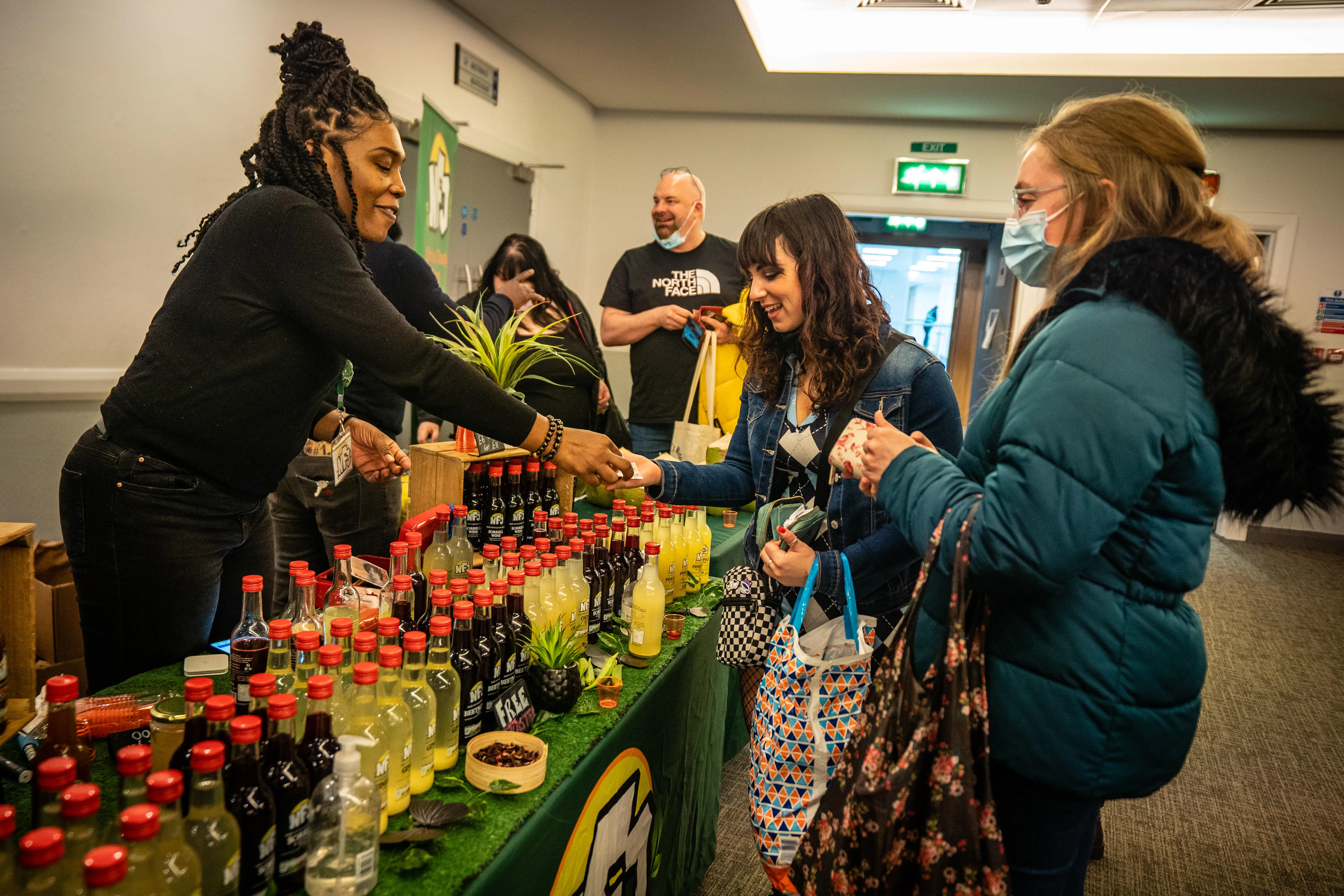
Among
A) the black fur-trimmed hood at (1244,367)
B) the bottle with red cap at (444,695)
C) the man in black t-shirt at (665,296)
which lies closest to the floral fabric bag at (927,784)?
the black fur-trimmed hood at (1244,367)

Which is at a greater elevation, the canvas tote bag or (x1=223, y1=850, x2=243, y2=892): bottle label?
the canvas tote bag

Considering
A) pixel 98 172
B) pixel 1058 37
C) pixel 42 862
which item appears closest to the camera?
pixel 42 862

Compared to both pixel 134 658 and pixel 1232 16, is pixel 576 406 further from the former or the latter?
pixel 1232 16

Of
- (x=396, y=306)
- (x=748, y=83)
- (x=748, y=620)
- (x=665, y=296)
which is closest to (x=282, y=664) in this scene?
(x=748, y=620)

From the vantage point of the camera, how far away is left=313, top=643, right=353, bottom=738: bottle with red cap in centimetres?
103

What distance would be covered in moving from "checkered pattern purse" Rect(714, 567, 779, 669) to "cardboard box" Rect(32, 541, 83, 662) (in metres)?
1.36

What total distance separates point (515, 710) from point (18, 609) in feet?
2.62

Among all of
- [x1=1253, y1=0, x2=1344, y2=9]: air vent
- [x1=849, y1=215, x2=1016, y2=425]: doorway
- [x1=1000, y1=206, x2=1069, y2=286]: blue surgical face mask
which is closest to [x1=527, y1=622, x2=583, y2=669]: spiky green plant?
[x1=1000, y1=206, x2=1069, y2=286]: blue surgical face mask

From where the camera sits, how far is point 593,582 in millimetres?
1893

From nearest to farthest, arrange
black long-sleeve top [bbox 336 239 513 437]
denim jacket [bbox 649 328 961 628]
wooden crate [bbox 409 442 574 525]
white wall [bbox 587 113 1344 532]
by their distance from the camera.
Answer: denim jacket [bbox 649 328 961 628] → wooden crate [bbox 409 442 574 525] → black long-sleeve top [bbox 336 239 513 437] → white wall [bbox 587 113 1344 532]

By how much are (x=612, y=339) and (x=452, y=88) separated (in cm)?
206

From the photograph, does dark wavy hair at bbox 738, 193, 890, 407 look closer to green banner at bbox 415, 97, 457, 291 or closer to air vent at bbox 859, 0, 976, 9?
green banner at bbox 415, 97, 457, 291

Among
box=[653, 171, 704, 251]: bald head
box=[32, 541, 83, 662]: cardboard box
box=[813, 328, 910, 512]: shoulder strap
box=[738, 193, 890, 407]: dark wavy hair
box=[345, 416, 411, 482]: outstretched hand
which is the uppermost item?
box=[653, 171, 704, 251]: bald head

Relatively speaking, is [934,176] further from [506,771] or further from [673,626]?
[506,771]
